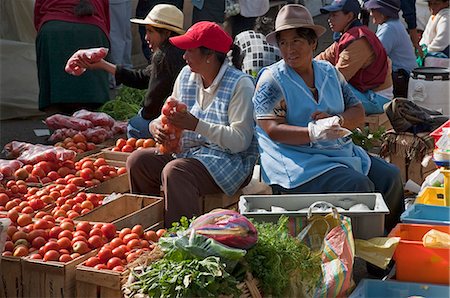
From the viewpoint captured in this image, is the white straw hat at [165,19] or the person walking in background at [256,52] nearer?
the white straw hat at [165,19]

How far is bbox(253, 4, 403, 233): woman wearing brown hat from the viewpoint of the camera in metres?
4.39

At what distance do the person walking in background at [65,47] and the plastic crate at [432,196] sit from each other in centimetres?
418

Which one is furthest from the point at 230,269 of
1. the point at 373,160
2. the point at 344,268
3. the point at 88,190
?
the point at 88,190

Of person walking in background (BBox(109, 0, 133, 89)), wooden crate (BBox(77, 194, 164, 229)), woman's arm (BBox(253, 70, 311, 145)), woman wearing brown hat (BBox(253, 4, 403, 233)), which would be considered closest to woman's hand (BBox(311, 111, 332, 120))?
woman wearing brown hat (BBox(253, 4, 403, 233))

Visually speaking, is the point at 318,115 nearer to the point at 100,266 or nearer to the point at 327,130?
the point at 327,130

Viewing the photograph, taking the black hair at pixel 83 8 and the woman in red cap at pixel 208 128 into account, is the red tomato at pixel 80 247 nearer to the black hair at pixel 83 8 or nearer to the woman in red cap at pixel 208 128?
the woman in red cap at pixel 208 128

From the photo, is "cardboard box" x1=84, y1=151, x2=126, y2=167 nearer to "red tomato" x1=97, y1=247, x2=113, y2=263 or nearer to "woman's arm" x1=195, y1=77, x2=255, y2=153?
"woman's arm" x1=195, y1=77, x2=255, y2=153

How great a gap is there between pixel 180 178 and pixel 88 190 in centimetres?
80

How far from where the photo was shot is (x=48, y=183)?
5.22 m

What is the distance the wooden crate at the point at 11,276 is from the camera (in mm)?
3895

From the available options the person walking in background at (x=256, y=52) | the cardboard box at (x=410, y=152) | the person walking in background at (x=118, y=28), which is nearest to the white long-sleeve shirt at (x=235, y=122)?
the cardboard box at (x=410, y=152)

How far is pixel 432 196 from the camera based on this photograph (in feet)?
14.6

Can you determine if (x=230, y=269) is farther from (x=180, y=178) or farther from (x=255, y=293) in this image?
(x=180, y=178)

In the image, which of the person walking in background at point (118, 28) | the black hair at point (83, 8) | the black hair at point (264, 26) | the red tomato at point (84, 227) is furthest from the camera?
the person walking in background at point (118, 28)
